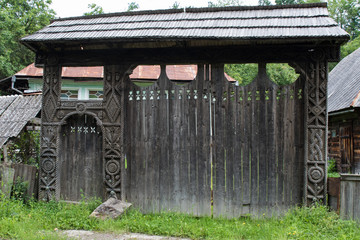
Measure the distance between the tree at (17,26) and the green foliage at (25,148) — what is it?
19.6 metres

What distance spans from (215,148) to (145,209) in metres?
1.99

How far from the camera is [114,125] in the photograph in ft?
21.1

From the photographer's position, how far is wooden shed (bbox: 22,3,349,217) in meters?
5.84

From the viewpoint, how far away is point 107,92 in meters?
6.53

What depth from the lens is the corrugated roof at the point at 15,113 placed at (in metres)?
7.00

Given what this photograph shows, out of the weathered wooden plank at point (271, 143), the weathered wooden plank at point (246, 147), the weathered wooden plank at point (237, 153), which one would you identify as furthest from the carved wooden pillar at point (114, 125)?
the weathered wooden plank at point (271, 143)

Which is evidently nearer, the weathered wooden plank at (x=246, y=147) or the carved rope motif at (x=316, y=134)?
the carved rope motif at (x=316, y=134)

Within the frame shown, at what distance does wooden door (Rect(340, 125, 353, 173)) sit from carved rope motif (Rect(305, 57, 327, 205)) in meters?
7.70

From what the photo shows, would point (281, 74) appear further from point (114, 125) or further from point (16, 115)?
point (16, 115)

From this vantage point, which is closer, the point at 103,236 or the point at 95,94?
the point at 103,236

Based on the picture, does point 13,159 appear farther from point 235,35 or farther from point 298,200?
point 298,200

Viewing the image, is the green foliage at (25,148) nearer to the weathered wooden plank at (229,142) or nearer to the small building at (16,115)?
the small building at (16,115)

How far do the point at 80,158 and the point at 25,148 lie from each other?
2.05 metres

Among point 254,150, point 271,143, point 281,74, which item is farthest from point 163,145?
point 281,74
